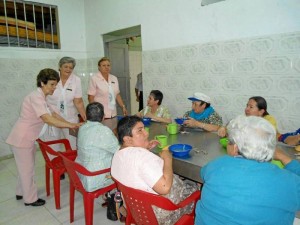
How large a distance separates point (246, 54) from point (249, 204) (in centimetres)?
202

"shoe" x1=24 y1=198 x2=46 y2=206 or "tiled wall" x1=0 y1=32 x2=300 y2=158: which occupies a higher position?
"tiled wall" x1=0 y1=32 x2=300 y2=158

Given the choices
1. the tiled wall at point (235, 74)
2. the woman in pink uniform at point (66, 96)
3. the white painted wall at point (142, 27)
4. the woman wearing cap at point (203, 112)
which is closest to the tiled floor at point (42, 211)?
the woman in pink uniform at point (66, 96)

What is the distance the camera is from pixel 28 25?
4086 millimetres

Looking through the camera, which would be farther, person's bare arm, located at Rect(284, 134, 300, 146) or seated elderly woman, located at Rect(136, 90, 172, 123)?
seated elderly woman, located at Rect(136, 90, 172, 123)

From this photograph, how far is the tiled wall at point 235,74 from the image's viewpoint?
7.49 feet

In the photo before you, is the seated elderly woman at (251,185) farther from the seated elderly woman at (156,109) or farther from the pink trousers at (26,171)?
the pink trousers at (26,171)

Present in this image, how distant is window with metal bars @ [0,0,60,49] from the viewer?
3.83m

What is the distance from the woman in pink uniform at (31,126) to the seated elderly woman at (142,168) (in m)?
1.09

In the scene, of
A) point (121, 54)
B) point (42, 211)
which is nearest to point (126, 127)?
point (42, 211)

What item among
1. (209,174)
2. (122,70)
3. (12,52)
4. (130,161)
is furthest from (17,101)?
(209,174)

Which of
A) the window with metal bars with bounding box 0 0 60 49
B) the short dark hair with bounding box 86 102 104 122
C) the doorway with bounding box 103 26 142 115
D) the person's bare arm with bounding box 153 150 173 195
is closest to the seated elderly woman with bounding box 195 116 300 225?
the person's bare arm with bounding box 153 150 173 195

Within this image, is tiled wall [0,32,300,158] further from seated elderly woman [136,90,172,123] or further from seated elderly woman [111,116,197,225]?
seated elderly woman [111,116,197,225]

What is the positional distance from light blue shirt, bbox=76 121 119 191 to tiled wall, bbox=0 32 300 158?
5.27ft

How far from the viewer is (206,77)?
9.62ft
